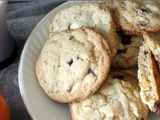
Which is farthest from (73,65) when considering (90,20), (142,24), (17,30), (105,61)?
(17,30)

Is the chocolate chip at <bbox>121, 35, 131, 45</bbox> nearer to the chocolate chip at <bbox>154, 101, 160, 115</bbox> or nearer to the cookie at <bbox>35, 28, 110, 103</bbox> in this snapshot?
the cookie at <bbox>35, 28, 110, 103</bbox>

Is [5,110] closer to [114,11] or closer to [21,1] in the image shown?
[114,11]

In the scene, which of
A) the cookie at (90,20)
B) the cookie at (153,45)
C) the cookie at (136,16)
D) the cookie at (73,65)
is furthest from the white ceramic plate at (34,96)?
the cookie at (136,16)

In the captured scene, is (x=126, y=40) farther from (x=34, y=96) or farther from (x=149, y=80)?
(x=34, y=96)

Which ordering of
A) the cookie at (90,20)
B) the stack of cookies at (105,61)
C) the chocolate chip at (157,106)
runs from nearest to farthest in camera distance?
the chocolate chip at (157,106), the stack of cookies at (105,61), the cookie at (90,20)

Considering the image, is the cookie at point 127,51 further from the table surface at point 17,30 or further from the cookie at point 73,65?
the table surface at point 17,30

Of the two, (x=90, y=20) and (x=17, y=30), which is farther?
(x=17, y=30)

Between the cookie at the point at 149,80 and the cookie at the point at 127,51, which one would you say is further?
the cookie at the point at 127,51

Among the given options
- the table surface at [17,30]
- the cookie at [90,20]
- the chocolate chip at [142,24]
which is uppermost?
the chocolate chip at [142,24]

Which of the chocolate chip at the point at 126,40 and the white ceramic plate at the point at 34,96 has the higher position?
the chocolate chip at the point at 126,40
